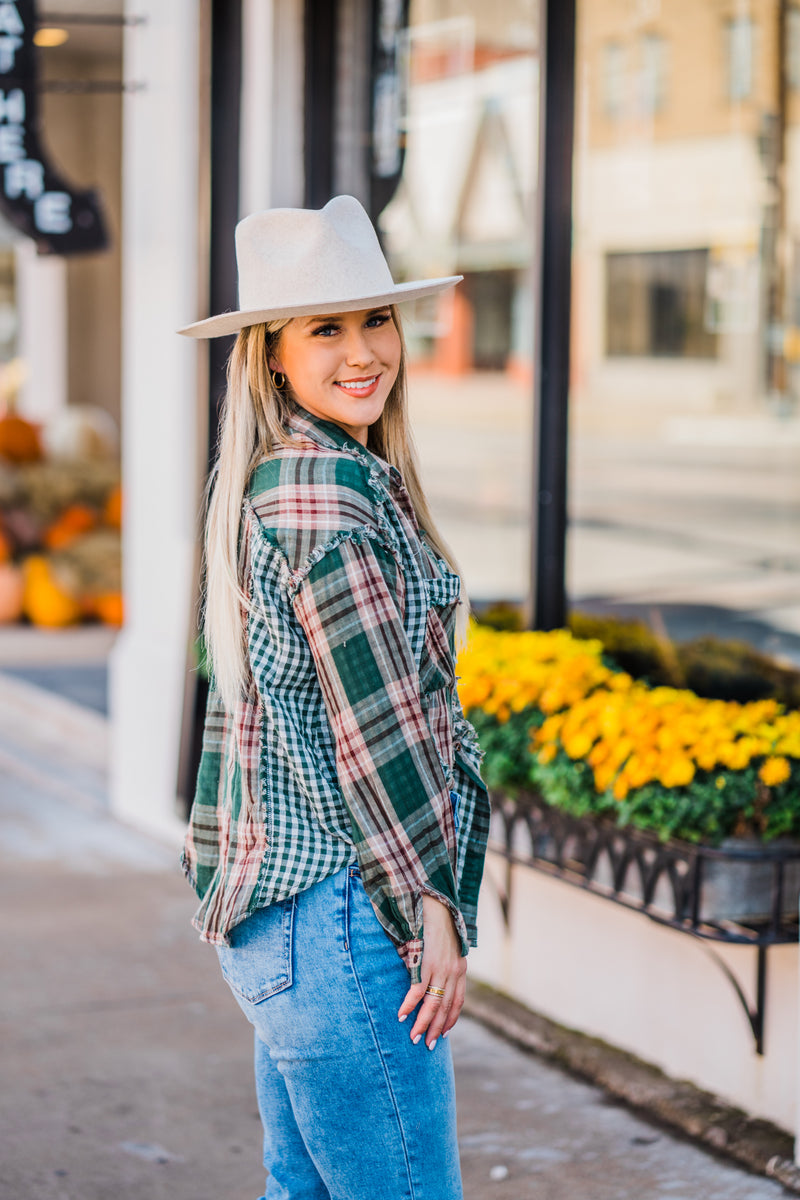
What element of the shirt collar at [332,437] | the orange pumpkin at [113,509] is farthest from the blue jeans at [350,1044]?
the orange pumpkin at [113,509]

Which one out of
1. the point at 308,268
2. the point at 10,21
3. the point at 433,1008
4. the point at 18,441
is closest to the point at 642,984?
the point at 433,1008

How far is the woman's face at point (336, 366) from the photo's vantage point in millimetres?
2102

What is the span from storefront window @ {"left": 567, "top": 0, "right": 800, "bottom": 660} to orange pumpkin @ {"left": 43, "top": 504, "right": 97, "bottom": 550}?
20.4 ft

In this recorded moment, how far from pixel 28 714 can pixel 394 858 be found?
6.20 meters

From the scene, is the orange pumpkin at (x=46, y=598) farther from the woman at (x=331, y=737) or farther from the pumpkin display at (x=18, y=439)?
the woman at (x=331, y=737)

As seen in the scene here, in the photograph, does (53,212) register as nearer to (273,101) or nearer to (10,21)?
(10,21)

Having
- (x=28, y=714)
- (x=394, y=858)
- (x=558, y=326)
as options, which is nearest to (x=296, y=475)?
(x=394, y=858)

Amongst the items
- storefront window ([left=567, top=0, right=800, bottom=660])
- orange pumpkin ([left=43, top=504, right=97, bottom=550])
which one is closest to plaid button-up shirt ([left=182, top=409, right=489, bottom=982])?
storefront window ([left=567, top=0, right=800, bottom=660])

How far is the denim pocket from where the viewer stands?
1975 millimetres

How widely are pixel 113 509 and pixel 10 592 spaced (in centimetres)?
99

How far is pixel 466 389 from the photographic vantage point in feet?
16.5

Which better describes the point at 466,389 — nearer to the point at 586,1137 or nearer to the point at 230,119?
the point at 230,119

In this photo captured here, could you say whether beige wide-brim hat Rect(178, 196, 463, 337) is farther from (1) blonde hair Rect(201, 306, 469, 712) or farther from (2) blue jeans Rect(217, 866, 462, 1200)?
(2) blue jeans Rect(217, 866, 462, 1200)

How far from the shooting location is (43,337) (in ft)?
45.9
